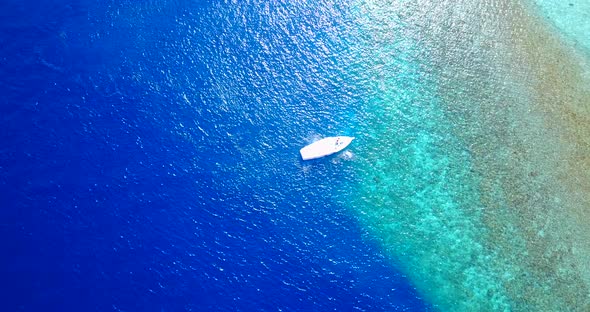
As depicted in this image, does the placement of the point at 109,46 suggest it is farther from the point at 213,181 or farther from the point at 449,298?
the point at 449,298

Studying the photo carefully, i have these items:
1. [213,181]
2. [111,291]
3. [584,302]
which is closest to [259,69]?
[213,181]

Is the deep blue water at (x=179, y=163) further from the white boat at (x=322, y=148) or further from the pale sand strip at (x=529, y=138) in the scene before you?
the pale sand strip at (x=529, y=138)

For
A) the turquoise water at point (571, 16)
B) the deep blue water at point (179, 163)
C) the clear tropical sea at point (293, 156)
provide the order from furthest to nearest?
the turquoise water at point (571, 16), the clear tropical sea at point (293, 156), the deep blue water at point (179, 163)

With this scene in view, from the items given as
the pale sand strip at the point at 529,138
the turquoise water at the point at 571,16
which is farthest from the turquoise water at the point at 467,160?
the turquoise water at the point at 571,16

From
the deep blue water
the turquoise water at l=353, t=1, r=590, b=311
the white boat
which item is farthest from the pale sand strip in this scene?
the white boat

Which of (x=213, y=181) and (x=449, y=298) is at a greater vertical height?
(x=213, y=181)

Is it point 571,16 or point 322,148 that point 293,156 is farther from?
point 571,16

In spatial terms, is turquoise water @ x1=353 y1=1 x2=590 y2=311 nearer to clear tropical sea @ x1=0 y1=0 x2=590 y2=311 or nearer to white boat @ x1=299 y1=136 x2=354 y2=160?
clear tropical sea @ x1=0 y1=0 x2=590 y2=311
